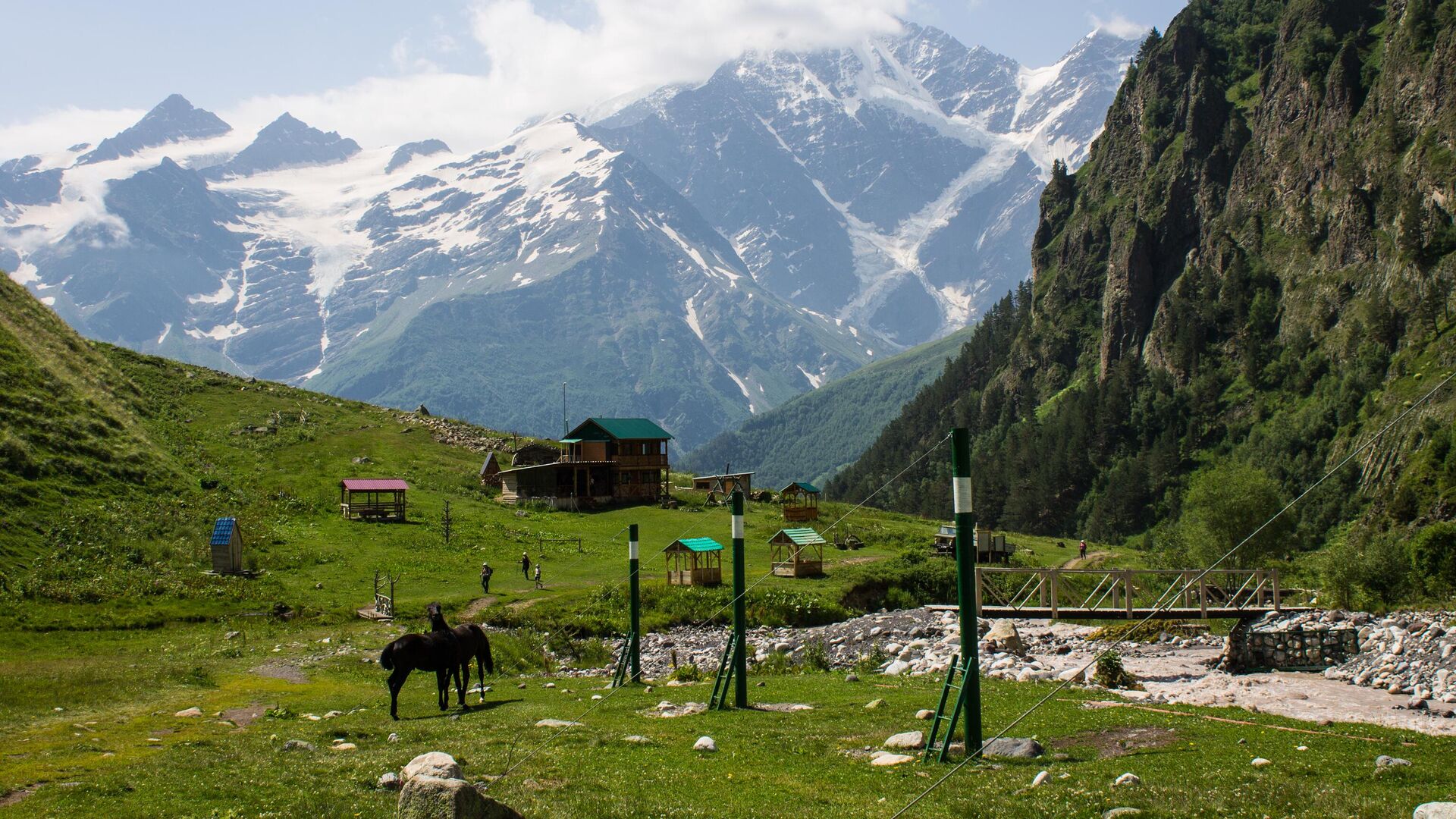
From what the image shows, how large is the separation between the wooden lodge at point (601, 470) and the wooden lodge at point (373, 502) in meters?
17.8

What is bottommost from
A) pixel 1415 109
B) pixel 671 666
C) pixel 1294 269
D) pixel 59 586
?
pixel 671 666

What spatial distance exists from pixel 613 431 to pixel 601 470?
143 inches

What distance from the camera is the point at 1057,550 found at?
103438 mm

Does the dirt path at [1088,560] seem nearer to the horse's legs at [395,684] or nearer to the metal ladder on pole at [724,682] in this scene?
the metal ladder on pole at [724,682]

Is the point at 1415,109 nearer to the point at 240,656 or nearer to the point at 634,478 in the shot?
the point at 634,478

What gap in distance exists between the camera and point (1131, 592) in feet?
148

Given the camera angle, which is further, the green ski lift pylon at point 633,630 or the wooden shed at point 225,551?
the wooden shed at point 225,551

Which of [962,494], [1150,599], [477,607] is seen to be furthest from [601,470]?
[962,494]

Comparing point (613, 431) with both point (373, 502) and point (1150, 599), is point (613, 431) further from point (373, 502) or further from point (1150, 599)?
point (1150, 599)

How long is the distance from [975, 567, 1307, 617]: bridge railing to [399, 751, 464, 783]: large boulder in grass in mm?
14431

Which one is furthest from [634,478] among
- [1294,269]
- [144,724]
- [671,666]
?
[1294,269]

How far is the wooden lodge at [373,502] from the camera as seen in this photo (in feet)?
238

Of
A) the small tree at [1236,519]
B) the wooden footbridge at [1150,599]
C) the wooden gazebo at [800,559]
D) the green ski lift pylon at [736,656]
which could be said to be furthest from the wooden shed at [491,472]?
the green ski lift pylon at [736,656]

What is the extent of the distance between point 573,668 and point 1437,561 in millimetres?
47319
